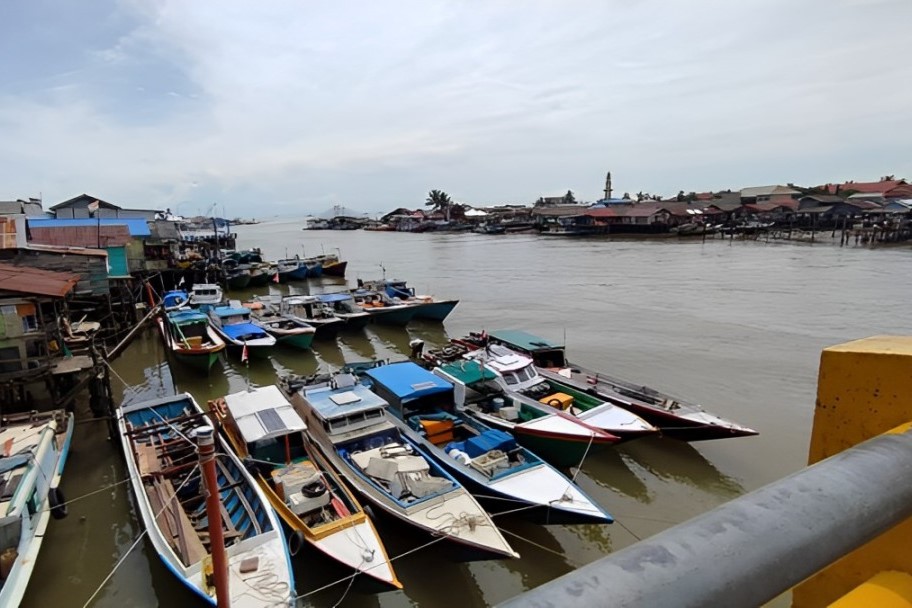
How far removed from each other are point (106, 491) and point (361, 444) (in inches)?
248

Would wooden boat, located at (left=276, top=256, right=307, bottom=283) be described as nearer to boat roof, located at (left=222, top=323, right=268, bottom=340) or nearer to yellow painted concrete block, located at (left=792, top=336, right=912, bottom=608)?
boat roof, located at (left=222, top=323, right=268, bottom=340)

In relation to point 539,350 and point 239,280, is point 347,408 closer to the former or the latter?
point 539,350

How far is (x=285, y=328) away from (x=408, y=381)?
1349 centimetres

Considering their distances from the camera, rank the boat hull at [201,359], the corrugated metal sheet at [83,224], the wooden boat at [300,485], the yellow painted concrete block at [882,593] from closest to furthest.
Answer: the yellow painted concrete block at [882,593], the wooden boat at [300,485], the boat hull at [201,359], the corrugated metal sheet at [83,224]

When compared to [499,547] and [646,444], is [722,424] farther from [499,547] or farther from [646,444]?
[499,547]

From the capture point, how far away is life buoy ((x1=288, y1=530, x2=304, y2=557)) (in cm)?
888

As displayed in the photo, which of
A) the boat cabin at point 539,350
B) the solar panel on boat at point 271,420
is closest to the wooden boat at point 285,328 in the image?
the boat cabin at point 539,350

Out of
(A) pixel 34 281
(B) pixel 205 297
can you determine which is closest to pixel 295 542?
(A) pixel 34 281

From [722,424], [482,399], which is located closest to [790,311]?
[722,424]

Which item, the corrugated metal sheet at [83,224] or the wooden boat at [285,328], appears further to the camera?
the corrugated metal sheet at [83,224]

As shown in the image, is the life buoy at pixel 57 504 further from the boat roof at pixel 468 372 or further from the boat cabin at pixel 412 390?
the boat roof at pixel 468 372

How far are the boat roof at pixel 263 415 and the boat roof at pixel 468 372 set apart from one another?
4.72 m

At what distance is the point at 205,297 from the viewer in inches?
1226

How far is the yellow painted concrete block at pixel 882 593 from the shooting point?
1.38 metres
